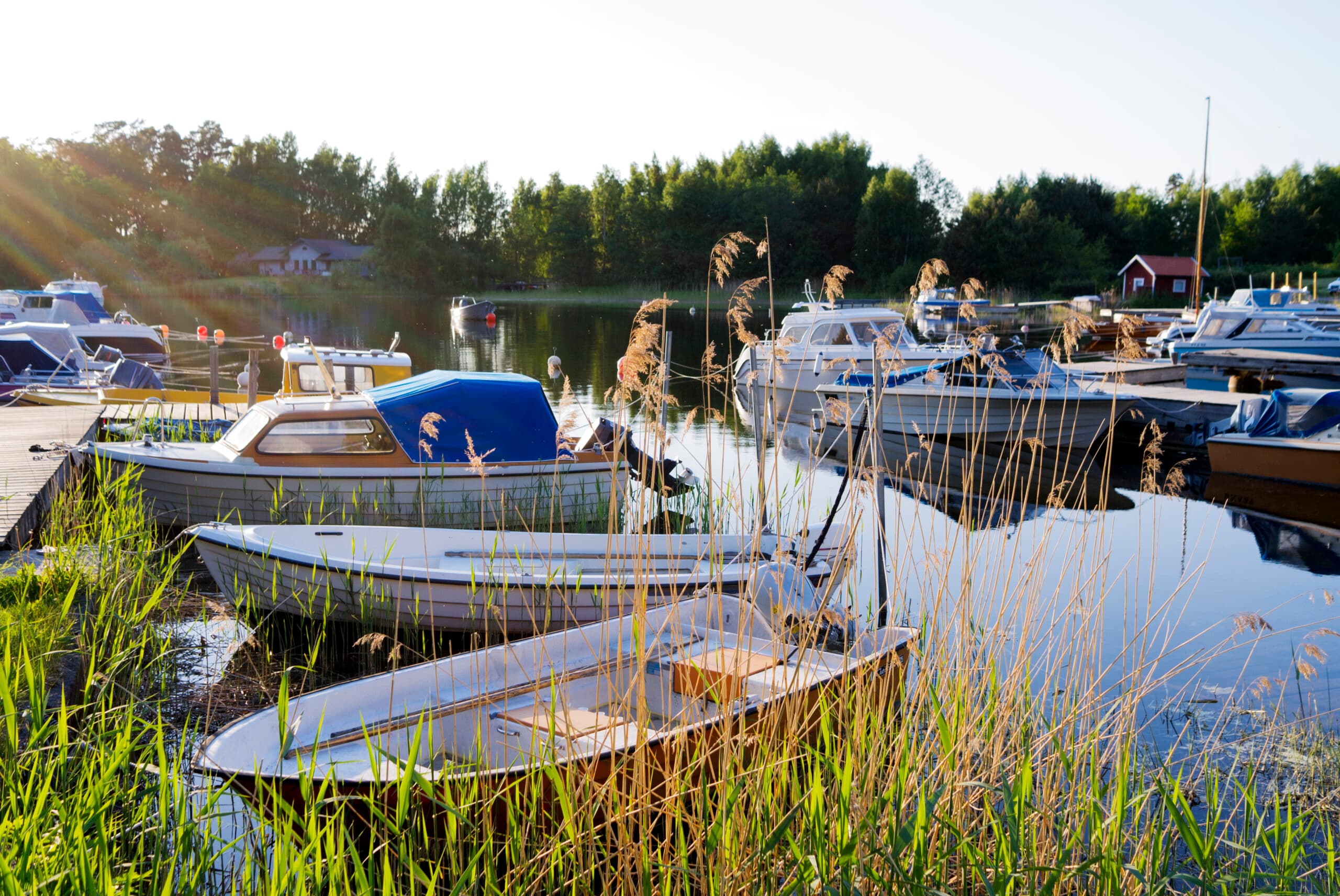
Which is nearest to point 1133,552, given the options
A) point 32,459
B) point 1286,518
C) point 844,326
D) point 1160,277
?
point 1286,518

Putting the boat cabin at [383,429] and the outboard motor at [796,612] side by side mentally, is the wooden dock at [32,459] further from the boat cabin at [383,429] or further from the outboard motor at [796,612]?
the outboard motor at [796,612]

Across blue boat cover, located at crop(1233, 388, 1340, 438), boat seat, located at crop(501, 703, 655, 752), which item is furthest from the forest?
boat seat, located at crop(501, 703, 655, 752)

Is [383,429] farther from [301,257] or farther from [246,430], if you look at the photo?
[301,257]

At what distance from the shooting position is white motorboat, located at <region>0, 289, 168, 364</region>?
795 inches

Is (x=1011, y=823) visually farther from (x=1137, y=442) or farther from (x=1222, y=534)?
(x=1137, y=442)

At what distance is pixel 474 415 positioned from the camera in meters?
8.29

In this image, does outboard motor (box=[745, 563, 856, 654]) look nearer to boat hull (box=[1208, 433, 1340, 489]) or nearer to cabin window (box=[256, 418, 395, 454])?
cabin window (box=[256, 418, 395, 454])

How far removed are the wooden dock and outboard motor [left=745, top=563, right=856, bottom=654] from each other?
4.28m

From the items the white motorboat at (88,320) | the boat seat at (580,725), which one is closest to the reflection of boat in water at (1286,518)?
the boat seat at (580,725)

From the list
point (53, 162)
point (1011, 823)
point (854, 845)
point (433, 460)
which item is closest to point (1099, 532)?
point (1011, 823)

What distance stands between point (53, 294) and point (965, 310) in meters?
26.4

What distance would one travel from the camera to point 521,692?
394 centimetres

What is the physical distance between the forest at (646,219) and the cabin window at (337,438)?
4755cm

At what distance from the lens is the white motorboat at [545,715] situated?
2744 millimetres
